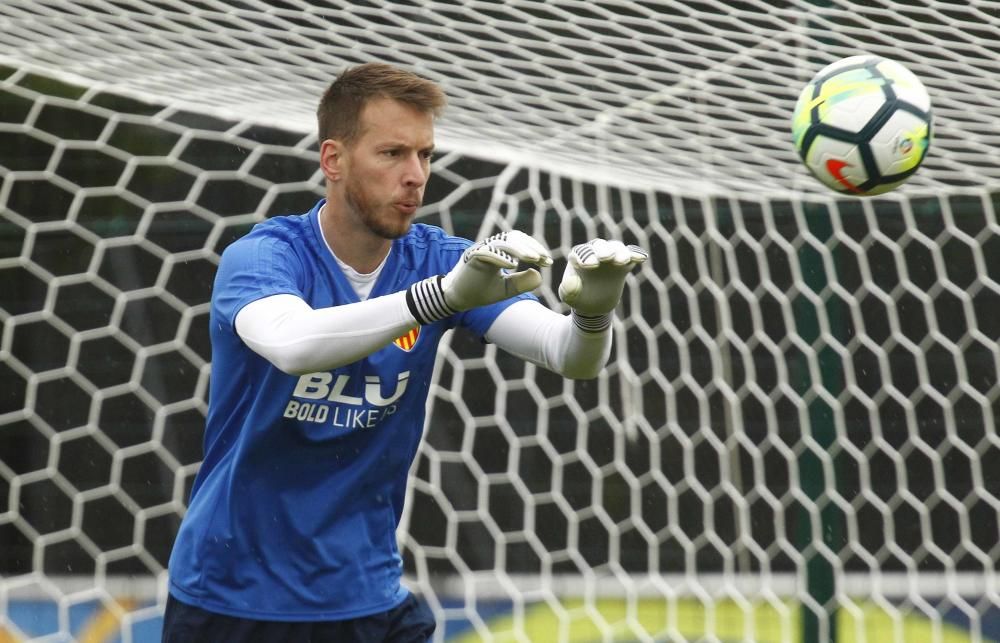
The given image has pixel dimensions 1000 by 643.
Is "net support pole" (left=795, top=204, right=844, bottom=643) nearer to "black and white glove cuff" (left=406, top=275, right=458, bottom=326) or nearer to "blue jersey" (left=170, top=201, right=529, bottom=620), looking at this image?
"blue jersey" (left=170, top=201, right=529, bottom=620)

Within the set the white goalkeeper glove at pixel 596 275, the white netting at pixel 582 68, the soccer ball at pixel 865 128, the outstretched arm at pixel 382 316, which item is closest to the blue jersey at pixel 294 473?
the outstretched arm at pixel 382 316

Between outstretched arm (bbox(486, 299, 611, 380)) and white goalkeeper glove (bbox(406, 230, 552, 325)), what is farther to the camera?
outstretched arm (bbox(486, 299, 611, 380))

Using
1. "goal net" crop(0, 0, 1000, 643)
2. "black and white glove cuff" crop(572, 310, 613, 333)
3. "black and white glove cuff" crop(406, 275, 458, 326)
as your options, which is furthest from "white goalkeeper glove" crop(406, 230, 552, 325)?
"goal net" crop(0, 0, 1000, 643)

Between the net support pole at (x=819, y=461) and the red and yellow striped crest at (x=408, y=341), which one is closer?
the red and yellow striped crest at (x=408, y=341)

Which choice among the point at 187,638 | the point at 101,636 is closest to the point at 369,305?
the point at 187,638

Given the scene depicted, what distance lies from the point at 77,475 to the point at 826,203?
10.0ft

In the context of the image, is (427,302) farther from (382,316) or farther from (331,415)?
(331,415)

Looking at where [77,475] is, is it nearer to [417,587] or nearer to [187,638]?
[417,587]

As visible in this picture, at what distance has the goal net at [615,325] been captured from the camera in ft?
12.9

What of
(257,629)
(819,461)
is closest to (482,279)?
(257,629)

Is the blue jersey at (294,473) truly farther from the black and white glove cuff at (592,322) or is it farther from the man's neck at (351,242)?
A: the black and white glove cuff at (592,322)

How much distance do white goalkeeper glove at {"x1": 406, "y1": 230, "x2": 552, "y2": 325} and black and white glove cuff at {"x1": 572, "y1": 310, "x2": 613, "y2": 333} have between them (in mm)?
184

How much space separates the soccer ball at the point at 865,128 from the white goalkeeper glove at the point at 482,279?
124cm

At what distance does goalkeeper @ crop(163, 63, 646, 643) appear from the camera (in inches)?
90.9
